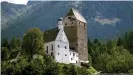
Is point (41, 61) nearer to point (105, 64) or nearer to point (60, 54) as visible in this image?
point (60, 54)

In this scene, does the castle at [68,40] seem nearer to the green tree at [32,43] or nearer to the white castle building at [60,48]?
the white castle building at [60,48]

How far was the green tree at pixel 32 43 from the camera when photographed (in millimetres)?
80562

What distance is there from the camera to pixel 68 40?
96.9 metres

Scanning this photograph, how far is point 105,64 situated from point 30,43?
26.4 m

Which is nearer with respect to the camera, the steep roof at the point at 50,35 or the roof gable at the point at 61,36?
the roof gable at the point at 61,36

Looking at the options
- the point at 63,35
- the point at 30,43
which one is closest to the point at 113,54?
the point at 63,35

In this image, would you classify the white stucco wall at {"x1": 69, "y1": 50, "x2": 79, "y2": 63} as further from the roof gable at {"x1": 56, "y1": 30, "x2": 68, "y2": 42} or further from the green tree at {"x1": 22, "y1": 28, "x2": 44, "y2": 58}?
the green tree at {"x1": 22, "y1": 28, "x2": 44, "y2": 58}

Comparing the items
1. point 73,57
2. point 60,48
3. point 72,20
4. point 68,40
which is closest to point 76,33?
point 68,40

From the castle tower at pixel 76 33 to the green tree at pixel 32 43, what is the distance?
1655 centimetres

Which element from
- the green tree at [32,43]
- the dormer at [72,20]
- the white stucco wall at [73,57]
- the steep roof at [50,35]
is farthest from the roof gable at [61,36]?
the dormer at [72,20]

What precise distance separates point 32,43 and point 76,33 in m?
19.3

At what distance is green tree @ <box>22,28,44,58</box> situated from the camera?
80562mm

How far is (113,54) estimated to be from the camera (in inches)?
4077

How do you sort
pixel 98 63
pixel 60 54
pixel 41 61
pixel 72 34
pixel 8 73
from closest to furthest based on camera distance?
pixel 8 73
pixel 41 61
pixel 60 54
pixel 72 34
pixel 98 63
